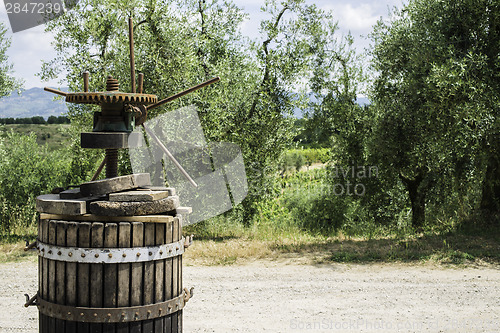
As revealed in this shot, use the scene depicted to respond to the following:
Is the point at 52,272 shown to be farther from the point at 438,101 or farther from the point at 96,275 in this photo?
the point at 438,101

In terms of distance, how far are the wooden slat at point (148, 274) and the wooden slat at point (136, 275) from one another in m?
0.04

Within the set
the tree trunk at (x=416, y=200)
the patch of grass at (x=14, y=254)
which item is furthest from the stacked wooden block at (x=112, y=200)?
the tree trunk at (x=416, y=200)

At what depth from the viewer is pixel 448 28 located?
12.6 metres

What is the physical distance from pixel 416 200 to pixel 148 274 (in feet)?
45.7

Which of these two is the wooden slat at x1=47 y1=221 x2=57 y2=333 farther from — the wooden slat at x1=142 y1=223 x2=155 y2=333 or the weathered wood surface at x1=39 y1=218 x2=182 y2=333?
the wooden slat at x1=142 y1=223 x2=155 y2=333

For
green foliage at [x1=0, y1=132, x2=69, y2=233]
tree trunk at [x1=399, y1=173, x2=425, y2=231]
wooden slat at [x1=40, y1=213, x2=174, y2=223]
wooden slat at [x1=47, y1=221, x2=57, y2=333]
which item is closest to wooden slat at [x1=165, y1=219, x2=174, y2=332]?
wooden slat at [x1=40, y1=213, x2=174, y2=223]

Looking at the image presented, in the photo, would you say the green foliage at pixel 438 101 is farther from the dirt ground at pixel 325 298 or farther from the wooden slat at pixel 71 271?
the wooden slat at pixel 71 271

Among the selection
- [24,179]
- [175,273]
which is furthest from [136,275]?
[24,179]

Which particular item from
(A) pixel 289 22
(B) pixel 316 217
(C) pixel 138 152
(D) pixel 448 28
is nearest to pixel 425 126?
(D) pixel 448 28

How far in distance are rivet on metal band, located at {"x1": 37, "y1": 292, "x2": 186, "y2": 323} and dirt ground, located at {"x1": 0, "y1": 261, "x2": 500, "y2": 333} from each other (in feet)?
8.44

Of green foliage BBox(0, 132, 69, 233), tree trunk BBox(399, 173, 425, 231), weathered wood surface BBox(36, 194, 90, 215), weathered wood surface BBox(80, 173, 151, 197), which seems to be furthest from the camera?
tree trunk BBox(399, 173, 425, 231)

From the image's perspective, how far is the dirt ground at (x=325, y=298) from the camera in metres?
7.18

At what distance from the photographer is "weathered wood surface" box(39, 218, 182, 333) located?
4.42 metres

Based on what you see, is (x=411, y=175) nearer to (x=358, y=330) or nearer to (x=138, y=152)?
(x=138, y=152)
